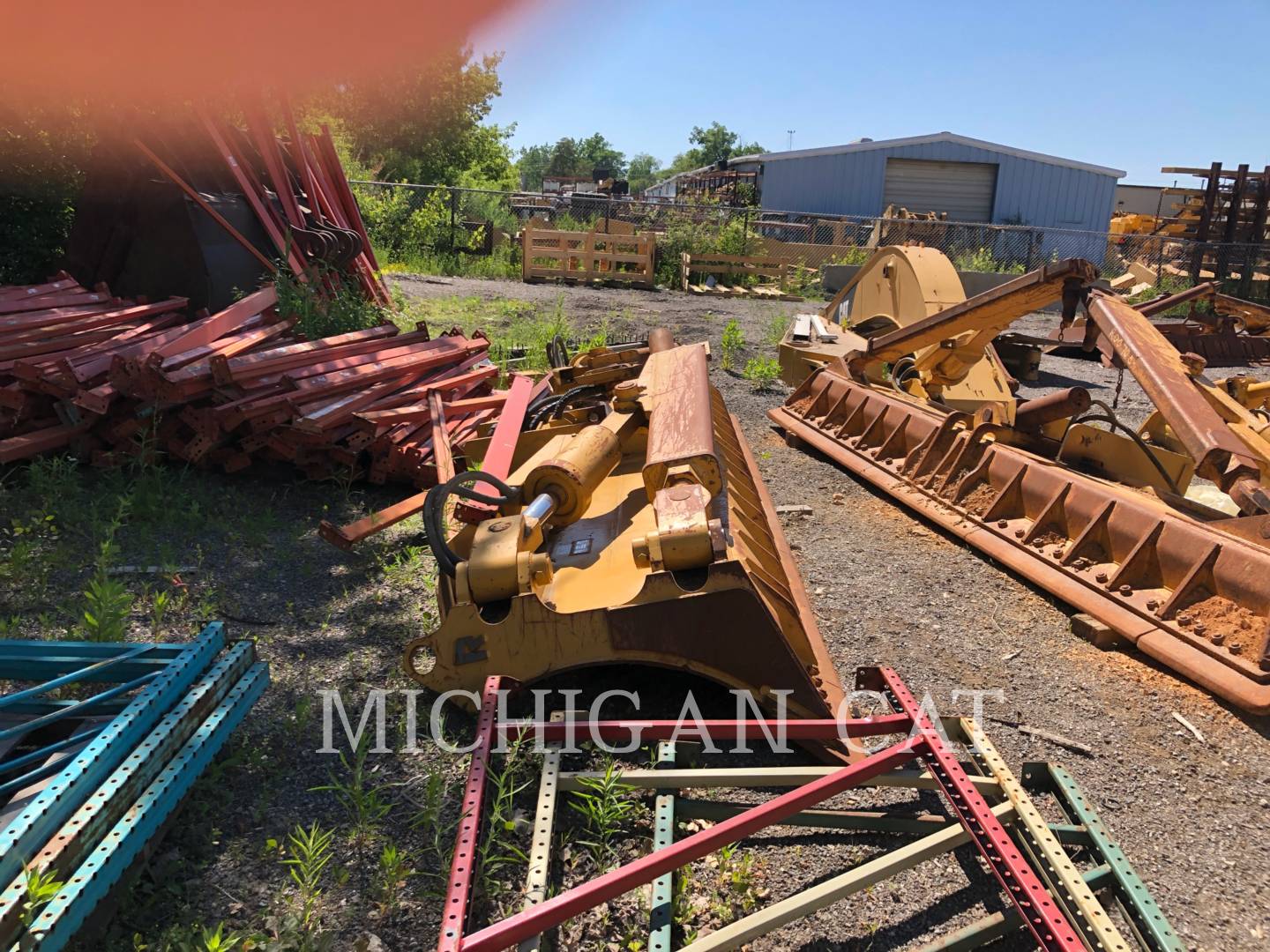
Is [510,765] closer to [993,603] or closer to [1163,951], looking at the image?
[1163,951]

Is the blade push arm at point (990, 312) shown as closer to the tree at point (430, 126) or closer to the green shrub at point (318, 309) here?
the green shrub at point (318, 309)

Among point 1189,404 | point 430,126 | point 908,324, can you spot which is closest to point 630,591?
point 1189,404

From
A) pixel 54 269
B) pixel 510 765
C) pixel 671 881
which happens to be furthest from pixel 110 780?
pixel 54 269

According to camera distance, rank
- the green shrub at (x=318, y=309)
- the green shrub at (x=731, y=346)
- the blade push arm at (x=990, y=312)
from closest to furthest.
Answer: the blade push arm at (x=990, y=312)
the green shrub at (x=318, y=309)
the green shrub at (x=731, y=346)

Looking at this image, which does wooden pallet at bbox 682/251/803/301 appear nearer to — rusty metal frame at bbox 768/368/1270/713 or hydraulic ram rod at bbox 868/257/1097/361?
hydraulic ram rod at bbox 868/257/1097/361

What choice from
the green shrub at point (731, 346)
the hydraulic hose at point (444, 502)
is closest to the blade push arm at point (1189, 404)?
the hydraulic hose at point (444, 502)

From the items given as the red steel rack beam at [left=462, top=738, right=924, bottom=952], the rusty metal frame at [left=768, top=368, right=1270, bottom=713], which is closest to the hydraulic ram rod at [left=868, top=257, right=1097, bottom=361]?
the rusty metal frame at [left=768, top=368, right=1270, bottom=713]

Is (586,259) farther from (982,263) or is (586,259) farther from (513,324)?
(982,263)

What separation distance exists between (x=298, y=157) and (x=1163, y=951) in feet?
35.9

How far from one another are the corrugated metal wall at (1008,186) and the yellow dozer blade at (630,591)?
1044 inches

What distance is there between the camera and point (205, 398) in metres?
5.43

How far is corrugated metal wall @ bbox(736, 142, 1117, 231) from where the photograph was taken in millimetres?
27203

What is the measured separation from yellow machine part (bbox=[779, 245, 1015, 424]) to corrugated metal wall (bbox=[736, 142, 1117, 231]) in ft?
65.5

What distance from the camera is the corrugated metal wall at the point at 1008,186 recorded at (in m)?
27.2
